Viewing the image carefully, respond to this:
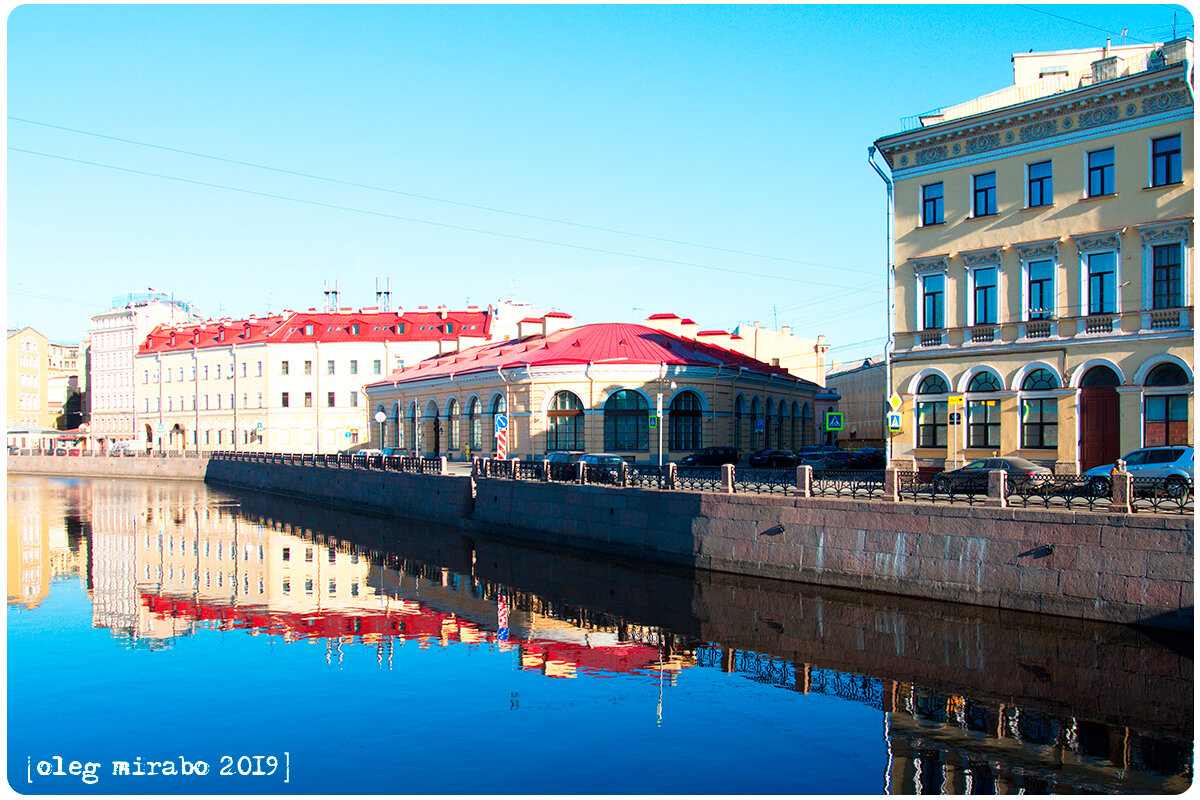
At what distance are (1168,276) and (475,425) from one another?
1251 inches

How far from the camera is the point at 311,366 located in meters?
72.8

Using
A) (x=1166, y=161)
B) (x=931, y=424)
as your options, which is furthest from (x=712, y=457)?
(x=1166, y=161)

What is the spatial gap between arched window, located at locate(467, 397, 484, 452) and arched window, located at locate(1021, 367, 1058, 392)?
26894 mm

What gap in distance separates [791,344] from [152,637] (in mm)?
61015

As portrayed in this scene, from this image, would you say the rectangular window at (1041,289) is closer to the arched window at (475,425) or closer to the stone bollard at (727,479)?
the stone bollard at (727,479)

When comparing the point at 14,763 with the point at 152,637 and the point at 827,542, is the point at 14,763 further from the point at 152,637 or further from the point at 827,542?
the point at 827,542

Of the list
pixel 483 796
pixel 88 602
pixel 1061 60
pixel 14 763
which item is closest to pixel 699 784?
pixel 483 796

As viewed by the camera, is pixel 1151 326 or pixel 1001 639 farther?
pixel 1151 326

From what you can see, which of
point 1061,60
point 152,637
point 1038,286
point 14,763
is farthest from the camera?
point 1061,60

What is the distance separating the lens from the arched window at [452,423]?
51312mm

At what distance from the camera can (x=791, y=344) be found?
7512 centimetres

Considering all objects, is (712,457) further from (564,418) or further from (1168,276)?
Result: (1168,276)

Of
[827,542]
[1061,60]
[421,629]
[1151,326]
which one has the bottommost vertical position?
[421,629]

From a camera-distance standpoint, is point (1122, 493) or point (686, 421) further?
point (686, 421)
